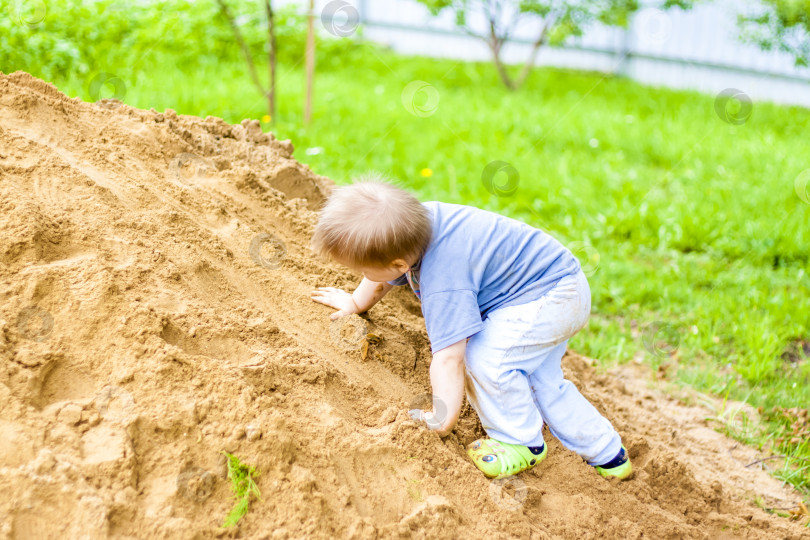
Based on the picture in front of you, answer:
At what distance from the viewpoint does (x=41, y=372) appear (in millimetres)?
1898

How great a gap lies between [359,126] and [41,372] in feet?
16.4

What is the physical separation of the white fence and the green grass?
95 cm

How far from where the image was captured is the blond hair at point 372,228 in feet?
6.84

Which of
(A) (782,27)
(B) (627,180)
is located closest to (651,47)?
(A) (782,27)

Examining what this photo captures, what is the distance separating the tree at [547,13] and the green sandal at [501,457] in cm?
752

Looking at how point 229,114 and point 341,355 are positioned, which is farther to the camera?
point 229,114

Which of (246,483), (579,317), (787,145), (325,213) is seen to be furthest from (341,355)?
(787,145)


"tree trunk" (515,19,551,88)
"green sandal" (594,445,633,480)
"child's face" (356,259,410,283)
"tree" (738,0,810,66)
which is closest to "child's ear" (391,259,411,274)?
"child's face" (356,259,410,283)

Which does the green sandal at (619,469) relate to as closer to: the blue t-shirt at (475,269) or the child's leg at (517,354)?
the child's leg at (517,354)

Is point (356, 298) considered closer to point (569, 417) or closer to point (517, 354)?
point (517, 354)

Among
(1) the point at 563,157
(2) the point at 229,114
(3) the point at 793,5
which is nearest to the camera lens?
(2) the point at 229,114

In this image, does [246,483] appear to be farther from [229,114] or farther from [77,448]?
[229,114]

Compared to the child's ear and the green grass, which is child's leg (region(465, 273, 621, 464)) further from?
the green grass

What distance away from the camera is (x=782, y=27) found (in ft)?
29.1
